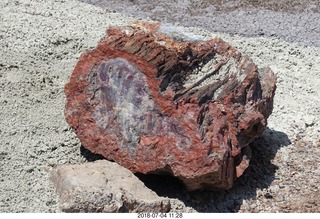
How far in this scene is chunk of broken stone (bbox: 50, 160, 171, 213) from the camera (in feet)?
18.2

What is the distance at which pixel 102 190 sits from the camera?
18.5 ft

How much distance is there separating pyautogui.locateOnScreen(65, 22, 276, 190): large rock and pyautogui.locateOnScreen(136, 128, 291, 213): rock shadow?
197 millimetres

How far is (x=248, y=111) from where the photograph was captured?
20.7 feet

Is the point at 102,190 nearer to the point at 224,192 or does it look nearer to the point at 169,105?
the point at 169,105

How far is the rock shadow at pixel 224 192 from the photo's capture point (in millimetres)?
6254

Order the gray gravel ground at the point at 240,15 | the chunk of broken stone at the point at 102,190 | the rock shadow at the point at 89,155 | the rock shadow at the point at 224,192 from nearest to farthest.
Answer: the chunk of broken stone at the point at 102,190, the rock shadow at the point at 224,192, the rock shadow at the point at 89,155, the gray gravel ground at the point at 240,15

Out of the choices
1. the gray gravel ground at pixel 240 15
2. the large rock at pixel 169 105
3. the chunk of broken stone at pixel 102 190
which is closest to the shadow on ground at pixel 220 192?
the large rock at pixel 169 105

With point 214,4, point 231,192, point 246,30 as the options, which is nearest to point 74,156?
point 231,192

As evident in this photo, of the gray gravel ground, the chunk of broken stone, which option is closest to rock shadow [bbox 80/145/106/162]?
the chunk of broken stone

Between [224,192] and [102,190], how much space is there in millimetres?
1323

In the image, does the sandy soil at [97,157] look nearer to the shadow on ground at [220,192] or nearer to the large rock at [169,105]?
the shadow on ground at [220,192]

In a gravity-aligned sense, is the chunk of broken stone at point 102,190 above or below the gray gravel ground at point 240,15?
below

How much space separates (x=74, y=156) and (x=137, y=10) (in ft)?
13.7

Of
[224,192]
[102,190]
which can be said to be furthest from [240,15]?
[102,190]
